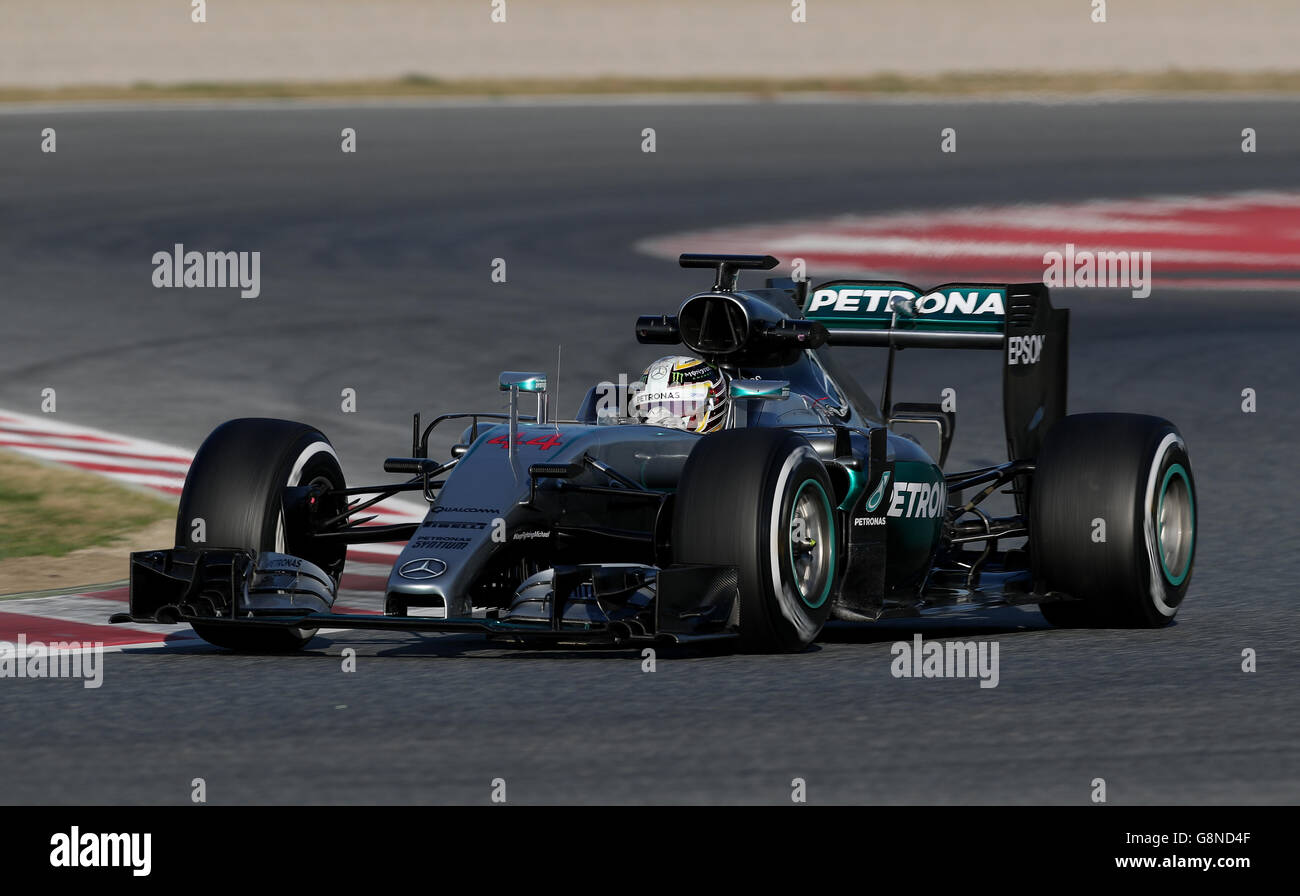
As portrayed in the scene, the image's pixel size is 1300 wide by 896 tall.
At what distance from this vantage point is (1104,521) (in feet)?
32.8

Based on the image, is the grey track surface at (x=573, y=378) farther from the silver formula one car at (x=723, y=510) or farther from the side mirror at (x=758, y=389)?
the side mirror at (x=758, y=389)

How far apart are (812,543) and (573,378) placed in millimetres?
8262

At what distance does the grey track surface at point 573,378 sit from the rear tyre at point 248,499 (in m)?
0.20

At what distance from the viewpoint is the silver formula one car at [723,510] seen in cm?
894

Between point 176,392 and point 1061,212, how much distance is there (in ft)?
42.2

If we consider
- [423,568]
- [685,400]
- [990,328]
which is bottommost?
[423,568]

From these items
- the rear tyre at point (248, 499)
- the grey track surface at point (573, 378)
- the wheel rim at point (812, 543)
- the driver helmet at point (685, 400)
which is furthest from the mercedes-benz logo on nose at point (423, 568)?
the driver helmet at point (685, 400)

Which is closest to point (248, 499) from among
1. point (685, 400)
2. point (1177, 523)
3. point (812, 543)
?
point (685, 400)

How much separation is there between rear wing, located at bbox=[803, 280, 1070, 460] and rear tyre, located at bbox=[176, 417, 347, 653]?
255 centimetres

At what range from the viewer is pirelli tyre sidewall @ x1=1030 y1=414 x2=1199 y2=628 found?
9977mm

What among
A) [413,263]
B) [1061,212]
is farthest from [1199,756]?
[1061,212]

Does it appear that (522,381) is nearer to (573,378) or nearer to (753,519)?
(753,519)

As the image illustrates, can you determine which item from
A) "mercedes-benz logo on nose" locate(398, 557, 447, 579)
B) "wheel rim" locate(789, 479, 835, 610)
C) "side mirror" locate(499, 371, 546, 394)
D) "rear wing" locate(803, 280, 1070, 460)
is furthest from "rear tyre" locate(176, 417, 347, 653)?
"rear wing" locate(803, 280, 1070, 460)

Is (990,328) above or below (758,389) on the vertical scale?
above
